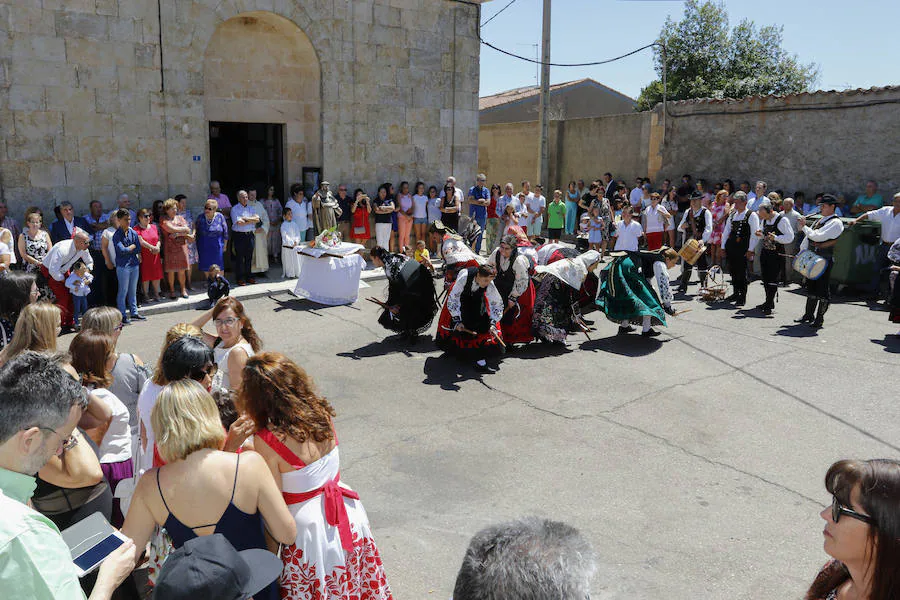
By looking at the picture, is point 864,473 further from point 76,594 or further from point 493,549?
point 76,594

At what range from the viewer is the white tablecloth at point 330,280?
11391 mm

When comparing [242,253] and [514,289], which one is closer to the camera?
[514,289]

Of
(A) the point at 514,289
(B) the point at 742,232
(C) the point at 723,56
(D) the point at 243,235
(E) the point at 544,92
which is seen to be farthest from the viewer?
(C) the point at 723,56

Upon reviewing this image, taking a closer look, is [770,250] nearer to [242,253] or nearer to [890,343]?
[890,343]

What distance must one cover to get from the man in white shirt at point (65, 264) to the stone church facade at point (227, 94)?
2.05 meters

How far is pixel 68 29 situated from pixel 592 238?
981 centimetres

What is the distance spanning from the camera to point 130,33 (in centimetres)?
1152

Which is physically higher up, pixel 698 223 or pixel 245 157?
pixel 245 157

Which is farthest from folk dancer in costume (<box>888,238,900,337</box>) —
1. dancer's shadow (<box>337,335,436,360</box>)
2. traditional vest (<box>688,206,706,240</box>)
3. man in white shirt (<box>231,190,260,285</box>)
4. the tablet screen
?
the tablet screen

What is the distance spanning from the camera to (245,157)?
50.3ft

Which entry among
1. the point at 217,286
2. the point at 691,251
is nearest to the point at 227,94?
the point at 217,286

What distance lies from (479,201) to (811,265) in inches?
286

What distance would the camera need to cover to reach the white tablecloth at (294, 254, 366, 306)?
11391mm

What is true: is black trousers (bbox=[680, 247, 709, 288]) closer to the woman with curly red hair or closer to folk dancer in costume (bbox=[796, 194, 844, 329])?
folk dancer in costume (bbox=[796, 194, 844, 329])
